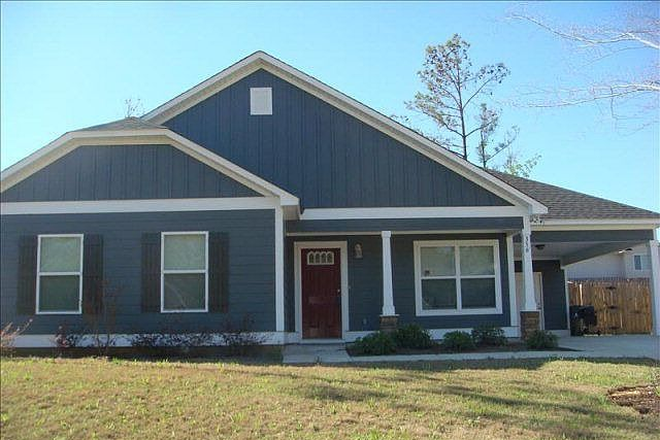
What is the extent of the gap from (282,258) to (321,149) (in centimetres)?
341

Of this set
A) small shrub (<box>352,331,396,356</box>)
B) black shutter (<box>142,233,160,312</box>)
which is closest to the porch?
small shrub (<box>352,331,396,356</box>)

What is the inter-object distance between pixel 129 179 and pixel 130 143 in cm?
68

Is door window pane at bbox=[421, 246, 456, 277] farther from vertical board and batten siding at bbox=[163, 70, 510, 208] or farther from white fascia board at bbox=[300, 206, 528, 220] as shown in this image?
vertical board and batten siding at bbox=[163, 70, 510, 208]

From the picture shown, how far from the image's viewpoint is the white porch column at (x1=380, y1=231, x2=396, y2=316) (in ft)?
46.2

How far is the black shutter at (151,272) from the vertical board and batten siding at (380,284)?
3388 millimetres

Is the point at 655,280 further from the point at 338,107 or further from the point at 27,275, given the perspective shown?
the point at 27,275

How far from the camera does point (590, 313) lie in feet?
62.5

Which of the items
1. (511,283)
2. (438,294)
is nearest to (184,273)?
(438,294)

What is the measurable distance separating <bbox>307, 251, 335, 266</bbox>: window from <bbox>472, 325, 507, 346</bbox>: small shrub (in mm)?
3702

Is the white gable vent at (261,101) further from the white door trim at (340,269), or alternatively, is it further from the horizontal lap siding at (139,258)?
the horizontal lap siding at (139,258)

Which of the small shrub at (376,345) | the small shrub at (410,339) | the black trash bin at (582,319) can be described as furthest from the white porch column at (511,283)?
the black trash bin at (582,319)

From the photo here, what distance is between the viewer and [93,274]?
12625 mm

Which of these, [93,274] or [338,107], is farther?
[338,107]

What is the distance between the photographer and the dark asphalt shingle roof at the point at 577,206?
16234 millimetres
